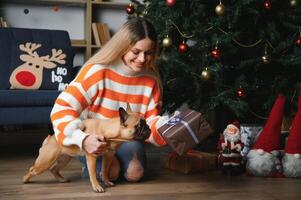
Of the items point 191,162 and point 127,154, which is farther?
point 191,162

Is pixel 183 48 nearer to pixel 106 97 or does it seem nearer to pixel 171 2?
pixel 171 2

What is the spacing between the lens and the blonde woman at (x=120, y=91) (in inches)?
64.4

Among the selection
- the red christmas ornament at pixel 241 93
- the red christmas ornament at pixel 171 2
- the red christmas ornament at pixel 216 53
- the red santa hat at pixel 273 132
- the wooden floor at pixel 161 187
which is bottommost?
the wooden floor at pixel 161 187

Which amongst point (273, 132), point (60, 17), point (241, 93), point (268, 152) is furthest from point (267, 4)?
point (60, 17)

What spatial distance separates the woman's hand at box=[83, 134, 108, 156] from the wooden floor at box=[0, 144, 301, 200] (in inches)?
7.4

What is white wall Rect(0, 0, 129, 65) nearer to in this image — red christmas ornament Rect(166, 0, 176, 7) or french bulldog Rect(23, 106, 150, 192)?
red christmas ornament Rect(166, 0, 176, 7)

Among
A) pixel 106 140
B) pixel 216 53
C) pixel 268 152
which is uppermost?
pixel 216 53

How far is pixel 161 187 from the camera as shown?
69.7 inches

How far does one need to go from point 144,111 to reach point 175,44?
0.87 metres

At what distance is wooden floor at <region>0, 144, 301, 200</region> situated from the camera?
1.62 metres

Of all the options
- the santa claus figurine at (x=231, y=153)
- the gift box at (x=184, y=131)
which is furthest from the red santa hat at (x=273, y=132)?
the gift box at (x=184, y=131)

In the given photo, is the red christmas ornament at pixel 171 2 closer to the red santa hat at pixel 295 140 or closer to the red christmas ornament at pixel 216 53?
the red christmas ornament at pixel 216 53

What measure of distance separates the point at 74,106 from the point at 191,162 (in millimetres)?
722

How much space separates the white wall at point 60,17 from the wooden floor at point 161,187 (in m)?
2.12
